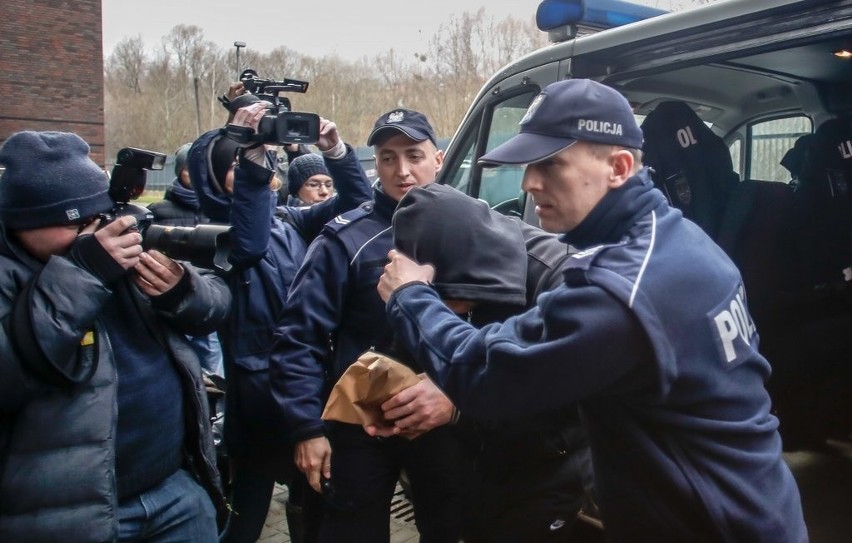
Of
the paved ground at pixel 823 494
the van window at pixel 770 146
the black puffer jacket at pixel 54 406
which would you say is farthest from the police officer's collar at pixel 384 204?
the van window at pixel 770 146

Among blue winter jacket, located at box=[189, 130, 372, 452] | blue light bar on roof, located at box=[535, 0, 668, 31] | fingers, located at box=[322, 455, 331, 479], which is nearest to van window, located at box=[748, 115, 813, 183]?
blue light bar on roof, located at box=[535, 0, 668, 31]

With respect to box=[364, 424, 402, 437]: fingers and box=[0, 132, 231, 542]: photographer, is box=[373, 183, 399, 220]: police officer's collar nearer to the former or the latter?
box=[0, 132, 231, 542]: photographer

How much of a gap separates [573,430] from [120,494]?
1.25 metres

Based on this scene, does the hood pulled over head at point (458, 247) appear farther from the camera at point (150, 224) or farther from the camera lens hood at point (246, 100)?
the camera lens hood at point (246, 100)

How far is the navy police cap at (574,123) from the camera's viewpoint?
1.71 meters

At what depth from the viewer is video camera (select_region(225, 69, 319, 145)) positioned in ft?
8.72

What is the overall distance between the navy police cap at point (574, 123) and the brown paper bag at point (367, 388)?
617mm

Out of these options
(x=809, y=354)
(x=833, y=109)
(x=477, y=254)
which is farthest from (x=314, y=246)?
(x=833, y=109)

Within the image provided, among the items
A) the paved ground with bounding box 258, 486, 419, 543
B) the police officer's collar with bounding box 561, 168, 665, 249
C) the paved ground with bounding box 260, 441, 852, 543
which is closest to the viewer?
the police officer's collar with bounding box 561, 168, 665, 249

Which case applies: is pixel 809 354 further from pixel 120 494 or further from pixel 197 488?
pixel 120 494

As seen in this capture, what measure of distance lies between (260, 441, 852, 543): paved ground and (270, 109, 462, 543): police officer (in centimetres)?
103

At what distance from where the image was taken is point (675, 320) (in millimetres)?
1512

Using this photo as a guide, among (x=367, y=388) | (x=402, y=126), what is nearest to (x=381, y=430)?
(x=367, y=388)

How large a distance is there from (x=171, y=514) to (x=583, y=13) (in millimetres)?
2392
